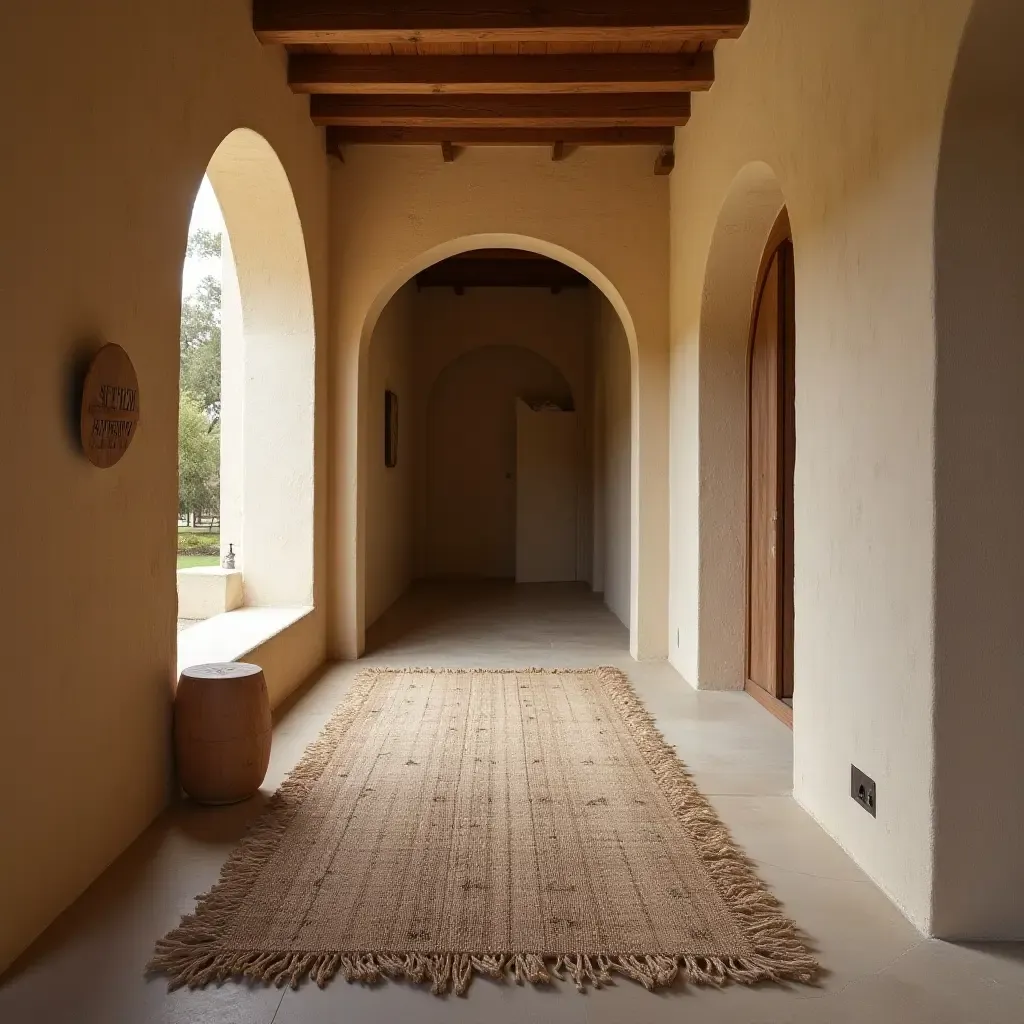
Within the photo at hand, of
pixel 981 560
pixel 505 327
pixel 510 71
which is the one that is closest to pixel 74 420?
pixel 981 560

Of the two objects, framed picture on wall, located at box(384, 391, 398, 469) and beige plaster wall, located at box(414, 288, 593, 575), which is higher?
beige plaster wall, located at box(414, 288, 593, 575)

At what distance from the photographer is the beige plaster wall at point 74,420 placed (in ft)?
6.93

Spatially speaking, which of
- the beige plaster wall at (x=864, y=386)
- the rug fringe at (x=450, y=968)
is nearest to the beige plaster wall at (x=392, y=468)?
the beige plaster wall at (x=864, y=386)

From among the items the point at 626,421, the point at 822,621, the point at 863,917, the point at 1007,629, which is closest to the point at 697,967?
the point at 863,917

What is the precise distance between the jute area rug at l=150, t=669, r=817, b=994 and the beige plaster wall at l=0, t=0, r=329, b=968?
0.42 meters

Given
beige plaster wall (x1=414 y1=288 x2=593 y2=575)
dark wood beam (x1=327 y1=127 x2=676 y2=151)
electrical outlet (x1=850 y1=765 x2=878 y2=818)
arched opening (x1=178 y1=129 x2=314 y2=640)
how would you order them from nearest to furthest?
electrical outlet (x1=850 y1=765 x2=878 y2=818)
arched opening (x1=178 y1=129 x2=314 y2=640)
dark wood beam (x1=327 y1=127 x2=676 y2=151)
beige plaster wall (x1=414 y1=288 x2=593 y2=575)

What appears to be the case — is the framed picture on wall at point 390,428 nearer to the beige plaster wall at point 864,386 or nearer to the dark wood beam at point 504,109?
the dark wood beam at point 504,109

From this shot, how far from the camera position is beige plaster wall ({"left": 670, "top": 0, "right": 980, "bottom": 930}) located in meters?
2.29

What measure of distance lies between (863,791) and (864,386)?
1170 mm

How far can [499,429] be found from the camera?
36.3 ft

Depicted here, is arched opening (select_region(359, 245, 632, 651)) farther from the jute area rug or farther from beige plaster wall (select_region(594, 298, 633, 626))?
the jute area rug

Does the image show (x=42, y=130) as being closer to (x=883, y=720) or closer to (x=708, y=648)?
(x=883, y=720)

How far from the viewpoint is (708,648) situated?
4.98 metres

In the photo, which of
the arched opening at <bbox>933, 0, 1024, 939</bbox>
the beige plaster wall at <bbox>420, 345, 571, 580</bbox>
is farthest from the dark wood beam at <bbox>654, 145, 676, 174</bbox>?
the beige plaster wall at <bbox>420, 345, 571, 580</bbox>
